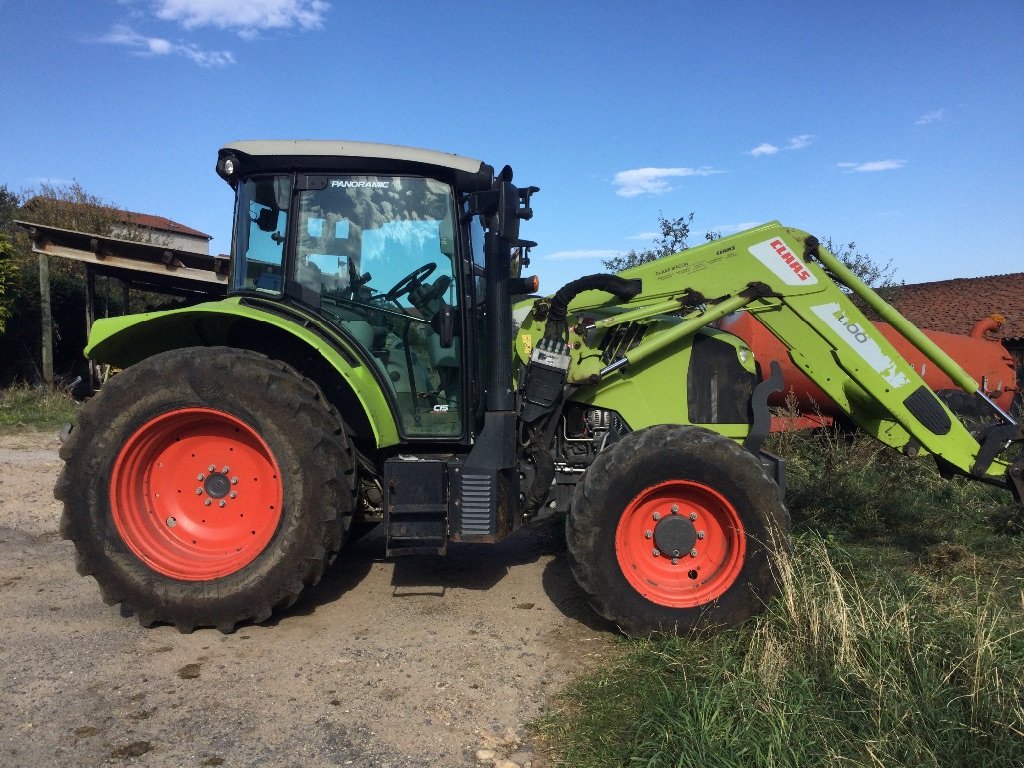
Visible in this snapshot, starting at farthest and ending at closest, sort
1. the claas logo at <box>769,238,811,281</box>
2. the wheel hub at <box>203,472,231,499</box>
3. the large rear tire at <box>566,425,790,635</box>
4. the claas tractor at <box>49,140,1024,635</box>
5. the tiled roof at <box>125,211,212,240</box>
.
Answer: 1. the tiled roof at <box>125,211,212,240</box>
2. the claas logo at <box>769,238,811,281</box>
3. the wheel hub at <box>203,472,231,499</box>
4. the claas tractor at <box>49,140,1024,635</box>
5. the large rear tire at <box>566,425,790,635</box>

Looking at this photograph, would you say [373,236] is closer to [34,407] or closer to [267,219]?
[267,219]

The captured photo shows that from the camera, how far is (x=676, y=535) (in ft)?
12.8

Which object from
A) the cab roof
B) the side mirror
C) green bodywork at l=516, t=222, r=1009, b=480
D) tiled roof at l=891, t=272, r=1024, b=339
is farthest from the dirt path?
tiled roof at l=891, t=272, r=1024, b=339

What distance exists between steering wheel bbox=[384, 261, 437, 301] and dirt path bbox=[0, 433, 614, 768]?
5.77ft

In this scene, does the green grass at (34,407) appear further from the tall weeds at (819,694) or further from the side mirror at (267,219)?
the tall weeds at (819,694)

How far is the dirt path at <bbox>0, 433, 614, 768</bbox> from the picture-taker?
113 inches

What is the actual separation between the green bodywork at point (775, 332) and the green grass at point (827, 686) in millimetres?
854

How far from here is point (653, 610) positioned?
3779 mm

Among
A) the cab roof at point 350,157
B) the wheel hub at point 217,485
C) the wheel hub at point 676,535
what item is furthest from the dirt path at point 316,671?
the cab roof at point 350,157

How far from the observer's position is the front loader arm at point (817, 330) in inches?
164

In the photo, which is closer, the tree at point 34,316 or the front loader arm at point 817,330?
the front loader arm at point 817,330

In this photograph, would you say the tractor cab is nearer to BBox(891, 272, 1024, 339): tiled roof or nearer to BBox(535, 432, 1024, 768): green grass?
BBox(535, 432, 1024, 768): green grass

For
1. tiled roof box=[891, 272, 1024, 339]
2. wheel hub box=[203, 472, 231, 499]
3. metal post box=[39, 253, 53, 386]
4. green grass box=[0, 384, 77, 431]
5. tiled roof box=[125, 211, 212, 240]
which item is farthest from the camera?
tiled roof box=[125, 211, 212, 240]

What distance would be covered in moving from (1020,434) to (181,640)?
453 cm
